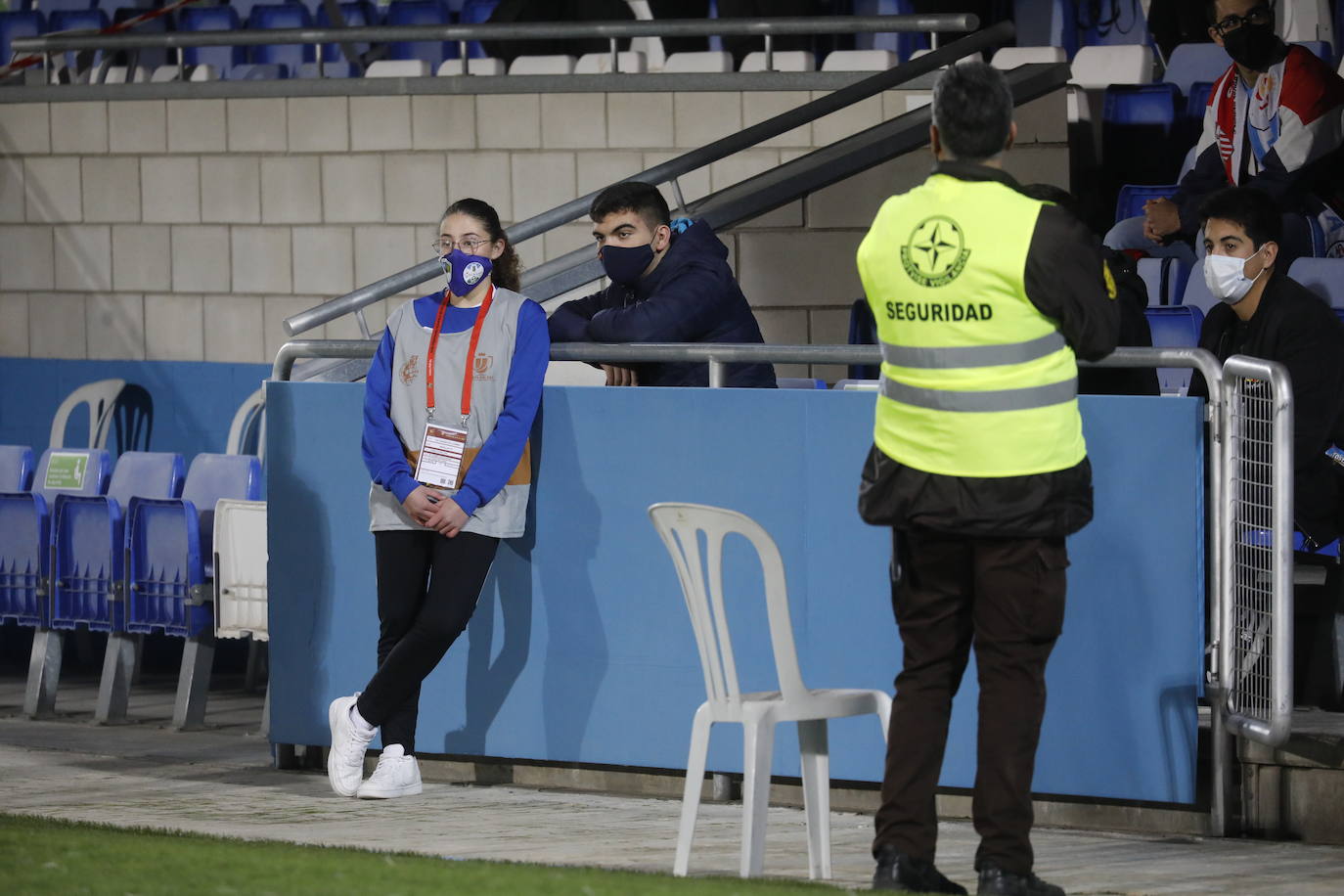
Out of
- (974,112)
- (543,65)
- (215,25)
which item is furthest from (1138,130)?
(215,25)

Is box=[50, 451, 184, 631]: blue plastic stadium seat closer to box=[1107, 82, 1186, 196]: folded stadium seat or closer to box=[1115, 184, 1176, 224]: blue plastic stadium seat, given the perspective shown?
box=[1115, 184, 1176, 224]: blue plastic stadium seat

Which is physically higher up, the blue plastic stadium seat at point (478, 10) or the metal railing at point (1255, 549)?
the blue plastic stadium seat at point (478, 10)

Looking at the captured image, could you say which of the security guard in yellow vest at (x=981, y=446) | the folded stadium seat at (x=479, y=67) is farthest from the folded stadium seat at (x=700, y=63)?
the security guard in yellow vest at (x=981, y=446)

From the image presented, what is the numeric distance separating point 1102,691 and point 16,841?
8.89 ft

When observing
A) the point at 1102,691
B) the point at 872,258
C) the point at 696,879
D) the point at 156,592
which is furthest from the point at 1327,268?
the point at 156,592

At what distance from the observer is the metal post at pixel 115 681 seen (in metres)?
7.81

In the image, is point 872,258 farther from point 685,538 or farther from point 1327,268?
point 1327,268

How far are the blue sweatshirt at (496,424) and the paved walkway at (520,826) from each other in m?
0.90

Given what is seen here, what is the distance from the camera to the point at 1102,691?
5121 mm

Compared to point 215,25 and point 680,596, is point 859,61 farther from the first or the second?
point 215,25

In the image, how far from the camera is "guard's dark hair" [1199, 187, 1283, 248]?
5438 millimetres

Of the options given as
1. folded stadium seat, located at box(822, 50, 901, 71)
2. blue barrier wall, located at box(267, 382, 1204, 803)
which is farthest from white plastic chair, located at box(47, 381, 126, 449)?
blue barrier wall, located at box(267, 382, 1204, 803)

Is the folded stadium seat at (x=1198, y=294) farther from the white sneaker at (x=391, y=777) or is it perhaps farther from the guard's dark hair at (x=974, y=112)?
the guard's dark hair at (x=974, y=112)

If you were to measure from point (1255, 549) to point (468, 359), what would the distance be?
87.5 inches
